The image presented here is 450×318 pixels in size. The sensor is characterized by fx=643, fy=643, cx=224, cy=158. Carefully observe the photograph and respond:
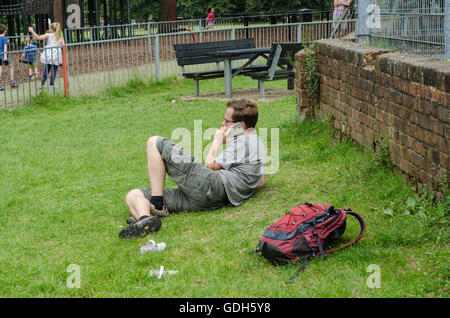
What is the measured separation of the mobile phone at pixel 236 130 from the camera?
5996mm

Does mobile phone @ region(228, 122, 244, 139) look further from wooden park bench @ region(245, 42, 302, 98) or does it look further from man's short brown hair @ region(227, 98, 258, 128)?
wooden park bench @ region(245, 42, 302, 98)

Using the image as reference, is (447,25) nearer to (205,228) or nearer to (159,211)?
(205,228)

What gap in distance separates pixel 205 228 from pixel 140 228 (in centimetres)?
54

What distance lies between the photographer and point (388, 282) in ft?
12.8

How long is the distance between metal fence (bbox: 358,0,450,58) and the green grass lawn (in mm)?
1154

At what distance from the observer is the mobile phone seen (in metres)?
6.00

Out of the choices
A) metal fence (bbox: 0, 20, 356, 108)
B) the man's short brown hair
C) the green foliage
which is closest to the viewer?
the man's short brown hair

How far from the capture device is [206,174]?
5.59m

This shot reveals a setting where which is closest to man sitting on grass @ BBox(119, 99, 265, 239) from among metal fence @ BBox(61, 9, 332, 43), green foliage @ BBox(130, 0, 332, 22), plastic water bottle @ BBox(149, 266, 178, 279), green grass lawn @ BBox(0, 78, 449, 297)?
green grass lawn @ BBox(0, 78, 449, 297)

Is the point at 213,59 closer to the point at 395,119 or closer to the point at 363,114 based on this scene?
the point at 363,114

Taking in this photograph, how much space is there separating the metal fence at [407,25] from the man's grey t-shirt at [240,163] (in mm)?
1886

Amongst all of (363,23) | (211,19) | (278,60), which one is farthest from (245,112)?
(211,19)

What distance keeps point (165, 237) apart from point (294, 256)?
1271mm

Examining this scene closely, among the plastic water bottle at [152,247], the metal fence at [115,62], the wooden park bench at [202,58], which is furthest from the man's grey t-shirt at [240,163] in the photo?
the wooden park bench at [202,58]
